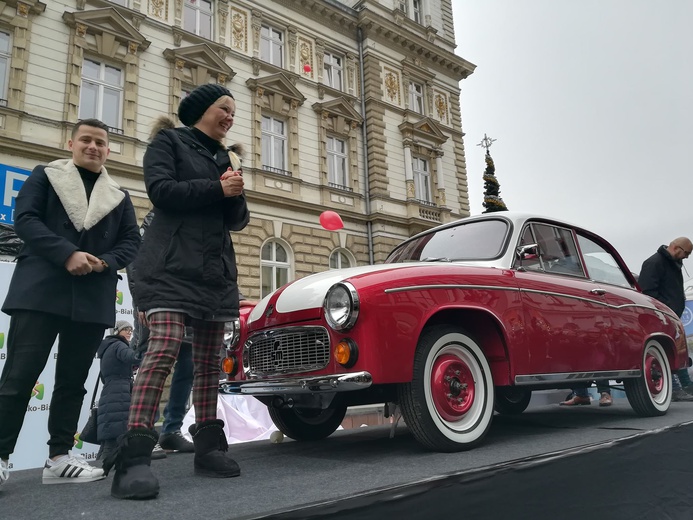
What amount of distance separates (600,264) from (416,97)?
57.3 ft

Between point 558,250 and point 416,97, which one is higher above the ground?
point 416,97

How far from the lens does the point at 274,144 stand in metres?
15.7

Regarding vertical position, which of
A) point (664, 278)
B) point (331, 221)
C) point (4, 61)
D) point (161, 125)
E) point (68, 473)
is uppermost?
point (4, 61)

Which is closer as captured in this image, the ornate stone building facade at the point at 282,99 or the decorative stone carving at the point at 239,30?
the ornate stone building facade at the point at 282,99

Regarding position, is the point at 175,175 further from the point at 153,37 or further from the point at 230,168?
the point at 153,37

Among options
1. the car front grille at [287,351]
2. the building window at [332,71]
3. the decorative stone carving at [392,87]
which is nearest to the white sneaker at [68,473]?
the car front grille at [287,351]

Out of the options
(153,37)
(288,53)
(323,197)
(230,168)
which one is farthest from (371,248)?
(230,168)

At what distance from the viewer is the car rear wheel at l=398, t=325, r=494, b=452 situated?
2285 millimetres

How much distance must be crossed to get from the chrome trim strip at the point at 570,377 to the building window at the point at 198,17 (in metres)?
14.6

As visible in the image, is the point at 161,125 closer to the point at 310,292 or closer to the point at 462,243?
the point at 310,292

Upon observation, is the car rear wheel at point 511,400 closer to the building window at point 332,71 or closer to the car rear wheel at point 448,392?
the car rear wheel at point 448,392

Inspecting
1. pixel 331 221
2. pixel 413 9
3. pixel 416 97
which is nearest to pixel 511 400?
pixel 331 221

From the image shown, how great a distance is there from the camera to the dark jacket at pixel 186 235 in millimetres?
2027

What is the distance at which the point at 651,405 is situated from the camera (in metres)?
3.68
